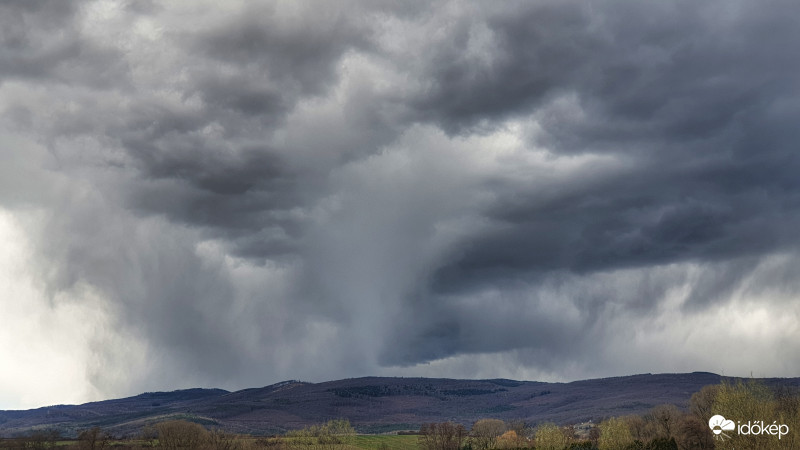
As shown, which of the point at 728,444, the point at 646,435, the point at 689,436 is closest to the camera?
the point at 728,444

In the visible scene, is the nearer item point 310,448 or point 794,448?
point 794,448

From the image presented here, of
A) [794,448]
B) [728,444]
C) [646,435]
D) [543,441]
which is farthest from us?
[646,435]

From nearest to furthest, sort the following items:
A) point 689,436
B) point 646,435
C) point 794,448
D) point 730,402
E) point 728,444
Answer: point 794,448
point 728,444
point 730,402
point 689,436
point 646,435

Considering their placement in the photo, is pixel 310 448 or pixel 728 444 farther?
pixel 310 448

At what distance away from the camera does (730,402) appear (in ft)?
291

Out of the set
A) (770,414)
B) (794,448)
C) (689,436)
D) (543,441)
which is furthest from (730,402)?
(543,441)

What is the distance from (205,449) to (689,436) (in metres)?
128

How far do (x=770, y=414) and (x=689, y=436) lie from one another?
263 feet

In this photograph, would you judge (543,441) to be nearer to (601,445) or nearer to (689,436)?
(601,445)

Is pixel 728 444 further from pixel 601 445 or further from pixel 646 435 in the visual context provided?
pixel 646 435

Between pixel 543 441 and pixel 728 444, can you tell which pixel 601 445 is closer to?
pixel 543 441

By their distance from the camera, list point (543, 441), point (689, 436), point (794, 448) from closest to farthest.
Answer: point (794, 448)
point (689, 436)
point (543, 441)

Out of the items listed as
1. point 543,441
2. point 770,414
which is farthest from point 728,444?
point 543,441

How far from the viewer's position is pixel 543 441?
182875mm
